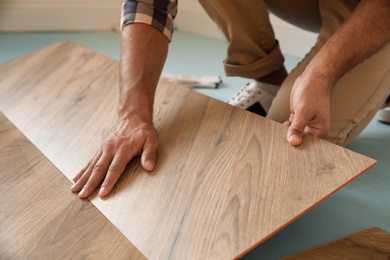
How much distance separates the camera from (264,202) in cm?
78

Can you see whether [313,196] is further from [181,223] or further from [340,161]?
[181,223]

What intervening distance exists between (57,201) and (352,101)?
0.81m

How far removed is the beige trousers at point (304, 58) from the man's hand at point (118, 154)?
0.43m

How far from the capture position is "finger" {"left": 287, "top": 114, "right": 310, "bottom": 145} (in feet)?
2.94

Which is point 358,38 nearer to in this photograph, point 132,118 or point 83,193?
point 132,118

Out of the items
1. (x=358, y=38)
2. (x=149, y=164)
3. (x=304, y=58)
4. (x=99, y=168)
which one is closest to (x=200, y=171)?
(x=149, y=164)

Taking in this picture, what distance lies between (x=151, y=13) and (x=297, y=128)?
1.79ft

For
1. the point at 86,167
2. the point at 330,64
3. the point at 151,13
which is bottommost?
the point at 86,167

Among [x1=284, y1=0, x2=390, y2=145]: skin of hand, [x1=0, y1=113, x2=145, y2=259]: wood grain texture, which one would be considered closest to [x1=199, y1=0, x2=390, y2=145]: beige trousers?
[x1=284, y1=0, x2=390, y2=145]: skin of hand

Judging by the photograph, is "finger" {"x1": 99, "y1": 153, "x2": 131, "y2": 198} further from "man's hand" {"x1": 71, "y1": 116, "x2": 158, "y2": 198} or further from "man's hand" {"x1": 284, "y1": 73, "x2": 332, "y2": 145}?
"man's hand" {"x1": 284, "y1": 73, "x2": 332, "y2": 145}

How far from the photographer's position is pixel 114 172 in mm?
909

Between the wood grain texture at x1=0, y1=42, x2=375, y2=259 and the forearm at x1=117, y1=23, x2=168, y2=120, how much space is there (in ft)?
0.28

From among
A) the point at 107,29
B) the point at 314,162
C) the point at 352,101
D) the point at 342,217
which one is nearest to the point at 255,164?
the point at 314,162

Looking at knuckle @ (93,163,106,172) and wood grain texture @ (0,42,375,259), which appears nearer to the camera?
wood grain texture @ (0,42,375,259)
